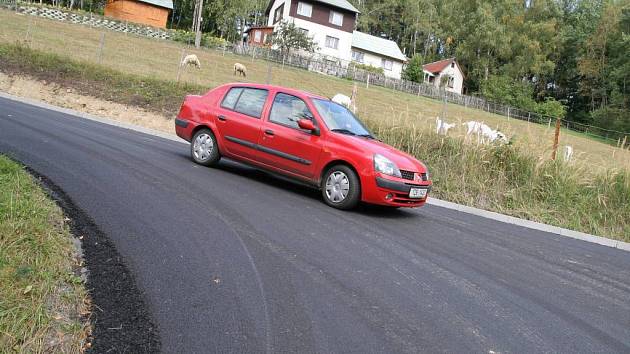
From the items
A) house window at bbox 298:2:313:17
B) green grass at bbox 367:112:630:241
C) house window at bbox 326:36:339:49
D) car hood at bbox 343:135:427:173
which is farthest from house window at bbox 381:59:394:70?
car hood at bbox 343:135:427:173

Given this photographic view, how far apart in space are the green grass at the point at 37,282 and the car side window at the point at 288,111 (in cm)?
415

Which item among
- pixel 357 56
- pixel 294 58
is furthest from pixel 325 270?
pixel 357 56

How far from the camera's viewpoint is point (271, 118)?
904cm

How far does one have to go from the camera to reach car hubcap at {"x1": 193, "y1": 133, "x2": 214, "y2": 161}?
32.0 ft

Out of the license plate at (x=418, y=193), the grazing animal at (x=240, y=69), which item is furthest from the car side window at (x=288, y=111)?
the grazing animal at (x=240, y=69)

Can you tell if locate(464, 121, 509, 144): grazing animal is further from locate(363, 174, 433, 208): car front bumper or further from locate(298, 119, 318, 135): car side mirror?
locate(298, 119, 318, 135): car side mirror

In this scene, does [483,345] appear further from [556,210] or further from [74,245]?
[556,210]

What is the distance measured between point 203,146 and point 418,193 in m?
3.91

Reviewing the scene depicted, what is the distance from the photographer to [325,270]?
5.16 m

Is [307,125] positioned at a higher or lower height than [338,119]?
lower

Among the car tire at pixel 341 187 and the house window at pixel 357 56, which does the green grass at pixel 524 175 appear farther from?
the house window at pixel 357 56

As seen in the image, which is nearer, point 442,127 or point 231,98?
point 231,98

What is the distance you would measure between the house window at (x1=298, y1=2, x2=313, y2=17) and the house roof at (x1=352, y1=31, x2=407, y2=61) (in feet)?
31.0

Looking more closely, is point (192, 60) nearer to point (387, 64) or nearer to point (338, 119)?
point (338, 119)
